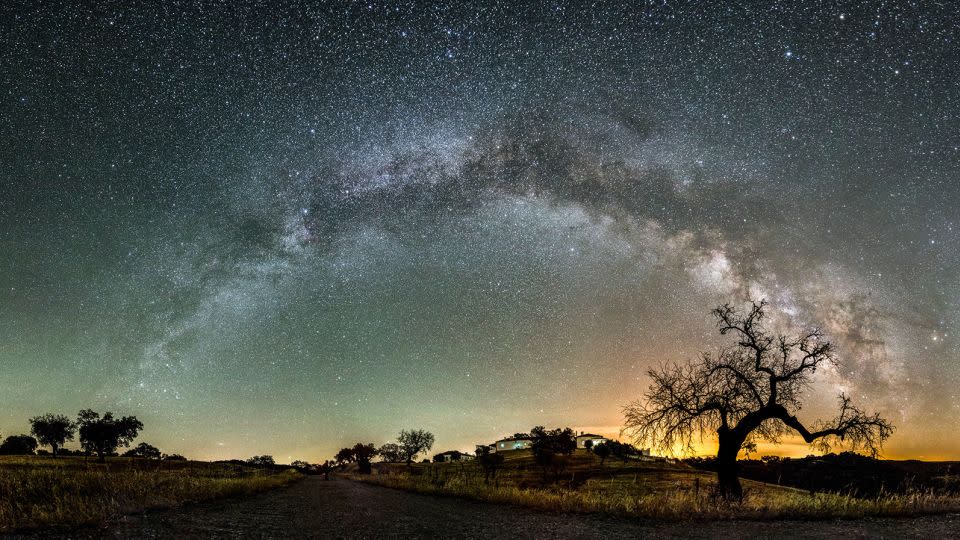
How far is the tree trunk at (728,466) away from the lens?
59.0 ft

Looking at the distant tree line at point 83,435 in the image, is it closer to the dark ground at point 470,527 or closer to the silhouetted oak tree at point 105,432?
the silhouetted oak tree at point 105,432

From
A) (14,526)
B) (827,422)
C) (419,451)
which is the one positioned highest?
(827,422)

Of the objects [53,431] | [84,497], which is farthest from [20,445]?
[84,497]

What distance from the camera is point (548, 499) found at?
16688 mm

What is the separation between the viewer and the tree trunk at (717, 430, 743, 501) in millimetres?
17984

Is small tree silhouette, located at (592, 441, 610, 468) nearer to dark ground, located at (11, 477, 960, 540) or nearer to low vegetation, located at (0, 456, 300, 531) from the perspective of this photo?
dark ground, located at (11, 477, 960, 540)

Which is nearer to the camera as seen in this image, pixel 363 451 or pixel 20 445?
pixel 20 445

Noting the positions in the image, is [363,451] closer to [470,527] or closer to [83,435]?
[83,435]

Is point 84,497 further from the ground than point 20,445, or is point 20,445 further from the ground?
point 84,497

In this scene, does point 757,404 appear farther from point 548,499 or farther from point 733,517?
point 548,499

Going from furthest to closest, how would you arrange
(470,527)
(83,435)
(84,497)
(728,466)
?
(83,435)
(728,466)
(84,497)
(470,527)

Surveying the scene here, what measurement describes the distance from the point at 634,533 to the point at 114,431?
123m

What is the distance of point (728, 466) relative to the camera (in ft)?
61.5

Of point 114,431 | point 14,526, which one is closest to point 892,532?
point 14,526
